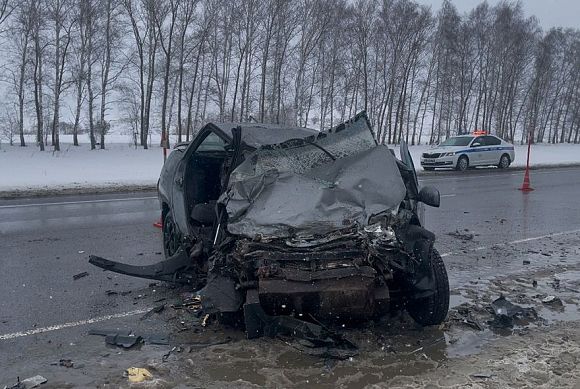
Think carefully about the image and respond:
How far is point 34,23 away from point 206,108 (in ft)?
58.2

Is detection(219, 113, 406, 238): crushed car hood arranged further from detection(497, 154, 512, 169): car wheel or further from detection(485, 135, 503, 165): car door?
detection(497, 154, 512, 169): car wheel

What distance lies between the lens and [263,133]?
553 centimetres

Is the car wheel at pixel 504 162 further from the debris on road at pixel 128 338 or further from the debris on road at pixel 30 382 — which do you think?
the debris on road at pixel 30 382

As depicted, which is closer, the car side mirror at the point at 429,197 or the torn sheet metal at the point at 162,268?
the car side mirror at the point at 429,197

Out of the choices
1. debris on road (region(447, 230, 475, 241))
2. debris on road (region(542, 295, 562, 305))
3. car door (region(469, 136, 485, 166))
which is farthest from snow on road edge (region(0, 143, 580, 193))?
debris on road (region(542, 295, 562, 305))

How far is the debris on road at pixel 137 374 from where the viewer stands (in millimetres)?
3767

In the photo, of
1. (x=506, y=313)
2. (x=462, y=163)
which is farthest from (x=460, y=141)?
(x=506, y=313)

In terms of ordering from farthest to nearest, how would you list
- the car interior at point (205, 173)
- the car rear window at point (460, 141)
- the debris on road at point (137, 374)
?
the car rear window at point (460, 141) → the car interior at point (205, 173) → the debris on road at point (137, 374)

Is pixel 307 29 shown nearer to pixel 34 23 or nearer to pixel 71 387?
pixel 34 23

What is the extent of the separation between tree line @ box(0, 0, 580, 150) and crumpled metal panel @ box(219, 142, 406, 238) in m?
25.9

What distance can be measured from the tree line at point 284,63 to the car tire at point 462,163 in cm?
468

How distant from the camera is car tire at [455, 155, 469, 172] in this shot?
2581 centimetres

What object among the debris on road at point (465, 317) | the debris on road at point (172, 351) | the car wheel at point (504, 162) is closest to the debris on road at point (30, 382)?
the debris on road at point (172, 351)

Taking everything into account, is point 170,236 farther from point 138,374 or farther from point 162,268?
point 138,374
